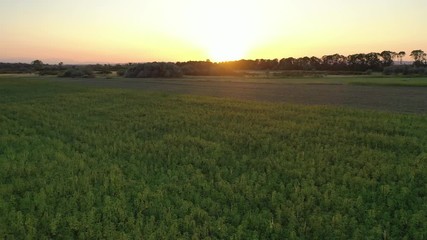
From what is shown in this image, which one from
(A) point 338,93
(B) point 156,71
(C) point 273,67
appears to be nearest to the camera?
(A) point 338,93

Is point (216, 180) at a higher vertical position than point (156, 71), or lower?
lower

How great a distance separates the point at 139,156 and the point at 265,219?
513cm

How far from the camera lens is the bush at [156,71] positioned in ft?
266

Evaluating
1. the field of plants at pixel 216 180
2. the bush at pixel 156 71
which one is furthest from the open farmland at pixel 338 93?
the bush at pixel 156 71

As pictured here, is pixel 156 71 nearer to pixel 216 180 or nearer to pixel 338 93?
pixel 338 93

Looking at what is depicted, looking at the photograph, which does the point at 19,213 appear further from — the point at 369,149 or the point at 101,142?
the point at 369,149

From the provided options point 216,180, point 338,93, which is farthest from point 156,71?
point 216,180

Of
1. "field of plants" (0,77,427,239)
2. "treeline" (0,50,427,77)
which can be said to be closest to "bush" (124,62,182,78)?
"treeline" (0,50,427,77)

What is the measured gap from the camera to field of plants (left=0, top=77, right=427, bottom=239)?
6.32m

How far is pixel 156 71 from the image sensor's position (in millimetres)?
81938

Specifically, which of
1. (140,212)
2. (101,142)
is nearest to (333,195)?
(140,212)

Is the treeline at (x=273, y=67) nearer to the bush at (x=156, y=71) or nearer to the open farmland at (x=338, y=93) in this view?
the bush at (x=156, y=71)

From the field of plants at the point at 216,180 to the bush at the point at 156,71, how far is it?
65.9m

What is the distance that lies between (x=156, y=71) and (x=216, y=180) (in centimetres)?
7502
